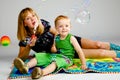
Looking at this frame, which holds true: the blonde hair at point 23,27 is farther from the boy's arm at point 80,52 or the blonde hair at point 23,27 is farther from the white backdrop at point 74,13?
the white backdrop at point 74,13

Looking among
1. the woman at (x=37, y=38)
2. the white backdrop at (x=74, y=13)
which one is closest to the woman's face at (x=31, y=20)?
the woman at (x=37, y=38)

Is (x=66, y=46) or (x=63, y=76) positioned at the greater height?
(x=66, y=46)

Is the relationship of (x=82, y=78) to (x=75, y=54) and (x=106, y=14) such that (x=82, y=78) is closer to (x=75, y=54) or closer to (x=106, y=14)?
(x=75, y=54)

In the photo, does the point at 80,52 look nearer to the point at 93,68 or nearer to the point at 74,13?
the point at 93,68

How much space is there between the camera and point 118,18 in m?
3.49

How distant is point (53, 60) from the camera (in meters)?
2.11

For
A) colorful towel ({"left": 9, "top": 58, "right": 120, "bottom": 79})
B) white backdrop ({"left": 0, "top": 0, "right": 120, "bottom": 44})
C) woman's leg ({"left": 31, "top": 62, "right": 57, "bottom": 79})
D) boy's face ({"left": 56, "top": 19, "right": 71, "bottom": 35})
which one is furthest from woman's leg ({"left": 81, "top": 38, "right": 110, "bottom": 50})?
white backdrop ({"left": 0, "top": 0, "right": 120, "bottom": 44})

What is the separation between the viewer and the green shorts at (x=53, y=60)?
6.90 ft

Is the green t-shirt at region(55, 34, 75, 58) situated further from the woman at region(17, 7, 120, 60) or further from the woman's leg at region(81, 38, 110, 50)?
the woman's leg at region(81, 38, 110, 50)

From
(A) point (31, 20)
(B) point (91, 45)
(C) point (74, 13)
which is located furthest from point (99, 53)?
(C) point (74, 13)

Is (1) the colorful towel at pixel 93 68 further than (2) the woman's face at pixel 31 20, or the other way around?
(2) the woman's face at pixel 31 20

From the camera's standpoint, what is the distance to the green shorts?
6.90 feet

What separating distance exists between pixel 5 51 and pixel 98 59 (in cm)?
99

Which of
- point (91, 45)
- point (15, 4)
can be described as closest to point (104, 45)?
point (91, 45)
